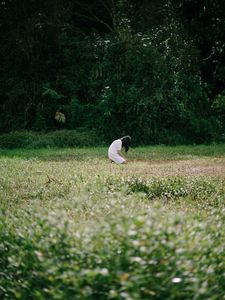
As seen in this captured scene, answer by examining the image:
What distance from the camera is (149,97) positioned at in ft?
66.7

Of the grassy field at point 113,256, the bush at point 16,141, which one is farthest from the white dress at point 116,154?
the grassy field at point 113,256

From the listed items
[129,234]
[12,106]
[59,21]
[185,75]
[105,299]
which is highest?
[59,21]

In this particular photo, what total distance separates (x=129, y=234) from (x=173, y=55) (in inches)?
711

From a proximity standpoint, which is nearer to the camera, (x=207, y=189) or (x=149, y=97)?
(x=207, y=189)

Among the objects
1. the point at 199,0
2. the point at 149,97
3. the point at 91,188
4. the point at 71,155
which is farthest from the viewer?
the point at 199,0

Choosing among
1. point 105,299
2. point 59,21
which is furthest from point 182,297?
point 59,21

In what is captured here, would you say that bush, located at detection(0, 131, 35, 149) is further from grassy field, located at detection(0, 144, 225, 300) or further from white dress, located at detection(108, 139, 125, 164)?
grassy field, located at detection(0, 144, 225, 300)

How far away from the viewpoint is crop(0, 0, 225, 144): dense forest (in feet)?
67.5

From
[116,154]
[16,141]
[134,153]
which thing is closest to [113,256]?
[116,154]

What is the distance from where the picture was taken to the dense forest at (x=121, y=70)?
67.5 feet

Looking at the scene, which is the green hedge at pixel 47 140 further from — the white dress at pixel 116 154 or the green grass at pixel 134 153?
the white dress at pixel 116 154

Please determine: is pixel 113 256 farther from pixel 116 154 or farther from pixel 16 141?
pixel 16 141

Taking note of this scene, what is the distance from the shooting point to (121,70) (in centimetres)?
2122

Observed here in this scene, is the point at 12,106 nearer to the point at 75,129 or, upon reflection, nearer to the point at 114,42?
the point at 75,129
